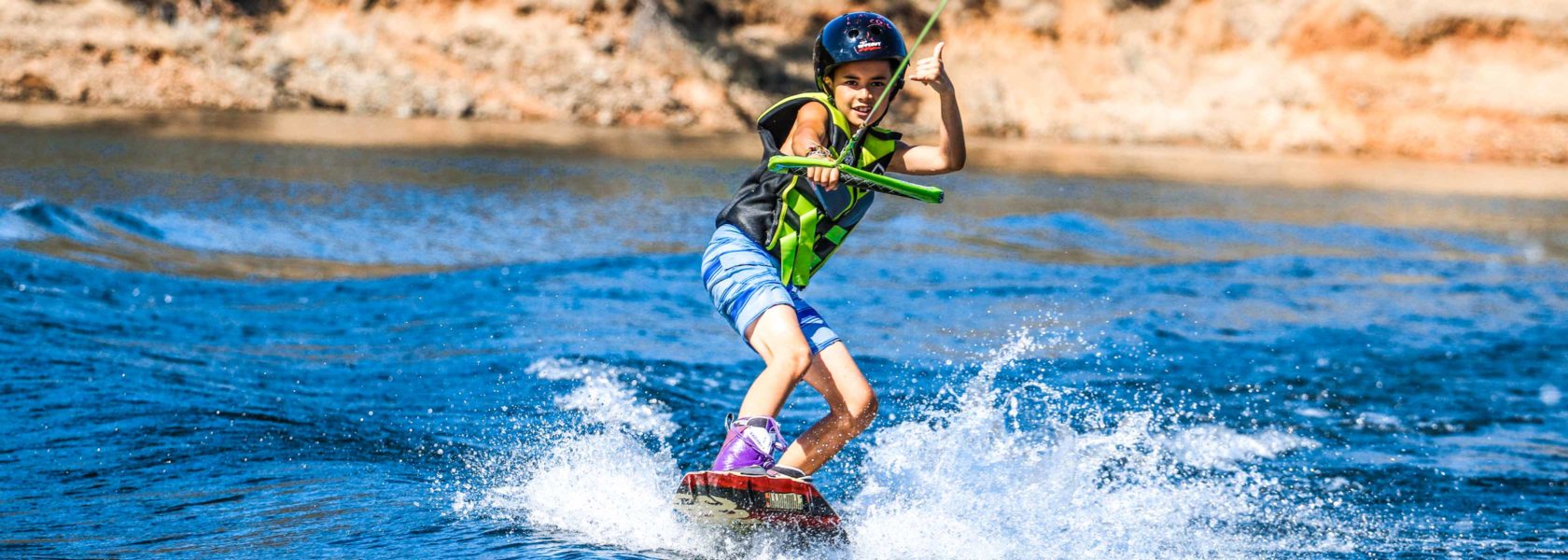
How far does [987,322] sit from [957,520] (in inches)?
202

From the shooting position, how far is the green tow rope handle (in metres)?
4.38

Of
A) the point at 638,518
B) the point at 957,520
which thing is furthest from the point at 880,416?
the point at 638,518

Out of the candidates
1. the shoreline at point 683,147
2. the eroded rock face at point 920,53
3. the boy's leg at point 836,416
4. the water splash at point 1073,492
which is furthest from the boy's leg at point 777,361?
the eroded rock face at point 920,53

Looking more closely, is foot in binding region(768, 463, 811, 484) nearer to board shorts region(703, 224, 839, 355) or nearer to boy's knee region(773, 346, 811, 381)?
boy's knee region(773, 346, 811, 381)

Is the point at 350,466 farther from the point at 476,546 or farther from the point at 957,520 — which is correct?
the point at 957,520

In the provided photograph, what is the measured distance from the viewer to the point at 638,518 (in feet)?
15.7

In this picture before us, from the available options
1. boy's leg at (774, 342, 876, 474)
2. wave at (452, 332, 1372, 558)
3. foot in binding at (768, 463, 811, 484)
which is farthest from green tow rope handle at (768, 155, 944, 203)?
wave at (452, 332, 1372, 558)

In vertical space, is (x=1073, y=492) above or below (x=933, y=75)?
below

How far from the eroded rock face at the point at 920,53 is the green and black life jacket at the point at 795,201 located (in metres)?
22.2

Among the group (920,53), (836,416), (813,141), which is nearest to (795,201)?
(813,141)

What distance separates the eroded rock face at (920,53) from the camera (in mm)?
25147

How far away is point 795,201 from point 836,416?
745 mm

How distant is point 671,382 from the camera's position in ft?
24.7

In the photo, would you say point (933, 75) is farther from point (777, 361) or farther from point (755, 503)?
point (755, 503)
